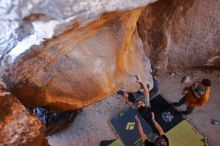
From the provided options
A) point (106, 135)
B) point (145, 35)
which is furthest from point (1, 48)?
point (106, 135)

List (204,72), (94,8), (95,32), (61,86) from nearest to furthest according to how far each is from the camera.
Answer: (94,8) → (95,32) → (61,86) → (204,72)

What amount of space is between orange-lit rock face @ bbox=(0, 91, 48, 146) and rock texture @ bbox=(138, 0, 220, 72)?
1.67 metres

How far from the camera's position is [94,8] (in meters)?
2.25

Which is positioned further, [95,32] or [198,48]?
[198,48]

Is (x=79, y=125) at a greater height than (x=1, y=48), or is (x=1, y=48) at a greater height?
(x=1, y=48)

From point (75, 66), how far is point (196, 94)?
64.0 inches

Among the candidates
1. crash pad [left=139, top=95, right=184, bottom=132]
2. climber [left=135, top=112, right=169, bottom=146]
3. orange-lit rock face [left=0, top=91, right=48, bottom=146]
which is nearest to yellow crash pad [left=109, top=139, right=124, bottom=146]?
climber [left=135, top=112, right=169, bottom=146]

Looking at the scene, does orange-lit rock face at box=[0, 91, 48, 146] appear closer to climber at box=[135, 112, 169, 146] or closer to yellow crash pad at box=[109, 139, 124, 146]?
climber at box=[135, 112, 169, 146]

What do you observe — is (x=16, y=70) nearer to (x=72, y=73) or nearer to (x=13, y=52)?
(x=13, y=52)

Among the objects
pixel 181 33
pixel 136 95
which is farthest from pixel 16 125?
pixel 181 33

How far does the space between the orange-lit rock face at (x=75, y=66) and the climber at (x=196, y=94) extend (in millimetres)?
1050

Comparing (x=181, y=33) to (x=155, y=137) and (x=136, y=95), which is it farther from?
(x=155, y=137)

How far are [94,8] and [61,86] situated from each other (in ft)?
2.59

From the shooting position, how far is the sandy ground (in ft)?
13.7
